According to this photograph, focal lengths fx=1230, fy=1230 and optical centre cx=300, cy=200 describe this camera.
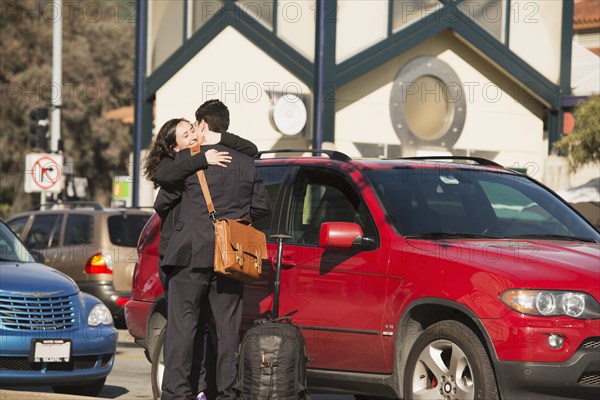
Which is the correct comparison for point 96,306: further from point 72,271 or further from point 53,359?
point 72,271

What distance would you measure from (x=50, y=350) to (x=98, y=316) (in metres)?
0.76

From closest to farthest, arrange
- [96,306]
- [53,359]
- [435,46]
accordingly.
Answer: [53,359] < [96,306] < [435,46]

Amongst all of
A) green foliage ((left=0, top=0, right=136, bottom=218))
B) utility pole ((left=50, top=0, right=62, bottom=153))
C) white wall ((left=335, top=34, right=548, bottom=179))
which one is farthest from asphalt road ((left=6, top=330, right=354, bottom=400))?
green foliage ((left=0, top=0, right=136, bottom=218))

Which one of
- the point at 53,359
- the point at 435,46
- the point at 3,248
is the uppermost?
the point at 435,46

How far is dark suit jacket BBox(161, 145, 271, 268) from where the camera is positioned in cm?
769

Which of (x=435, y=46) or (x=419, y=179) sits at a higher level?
(x=435, y=46)

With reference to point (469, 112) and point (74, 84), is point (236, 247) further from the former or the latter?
point (74, 84)

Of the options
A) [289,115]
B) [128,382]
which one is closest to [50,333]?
[128,382]

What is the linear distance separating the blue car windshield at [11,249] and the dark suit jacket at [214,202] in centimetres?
352

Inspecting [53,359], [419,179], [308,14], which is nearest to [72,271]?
[53,359]

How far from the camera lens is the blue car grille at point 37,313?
9.82 m

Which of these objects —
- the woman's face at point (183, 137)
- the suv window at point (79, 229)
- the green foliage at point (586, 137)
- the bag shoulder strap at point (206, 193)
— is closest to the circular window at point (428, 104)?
the green foliage at point (586, 137)

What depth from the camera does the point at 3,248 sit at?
10992mm

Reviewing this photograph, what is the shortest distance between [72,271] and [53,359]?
23.0ft
